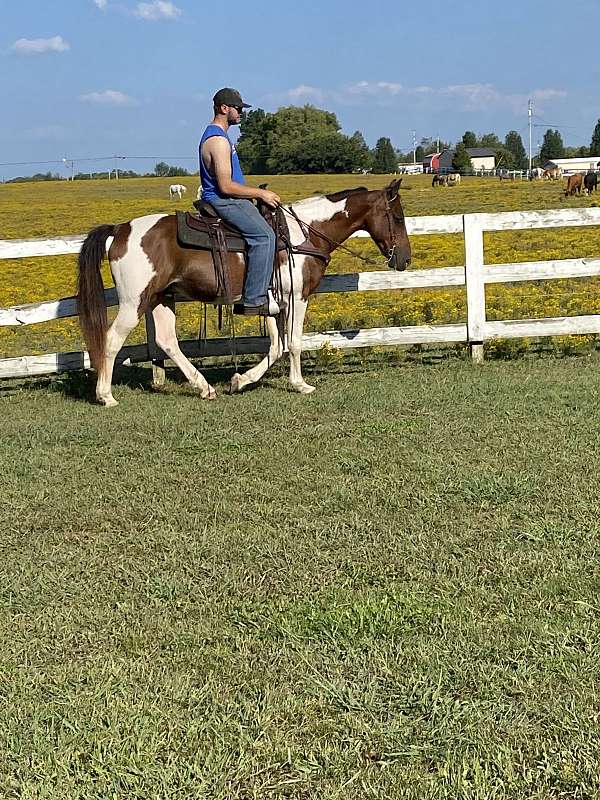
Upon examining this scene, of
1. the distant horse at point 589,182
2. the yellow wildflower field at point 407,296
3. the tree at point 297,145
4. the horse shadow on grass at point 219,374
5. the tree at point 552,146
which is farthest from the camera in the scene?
the tree at point 552,146

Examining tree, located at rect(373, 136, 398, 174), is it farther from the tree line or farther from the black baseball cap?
the black baseball cap

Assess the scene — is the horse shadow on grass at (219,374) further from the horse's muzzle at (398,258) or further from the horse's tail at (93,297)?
the horse's muzzle at (398,258)

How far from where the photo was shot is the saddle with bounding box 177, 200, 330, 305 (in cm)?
813

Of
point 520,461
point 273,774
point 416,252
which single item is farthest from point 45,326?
point 273,774

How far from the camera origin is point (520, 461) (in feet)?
18.9

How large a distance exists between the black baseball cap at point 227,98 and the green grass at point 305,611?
308cm

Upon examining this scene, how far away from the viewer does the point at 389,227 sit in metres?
9.16

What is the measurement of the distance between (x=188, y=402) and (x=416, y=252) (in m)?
13.0

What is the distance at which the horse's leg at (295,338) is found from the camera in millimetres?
8594

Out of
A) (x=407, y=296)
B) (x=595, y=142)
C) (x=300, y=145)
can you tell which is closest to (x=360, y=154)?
(x=300, y=145)

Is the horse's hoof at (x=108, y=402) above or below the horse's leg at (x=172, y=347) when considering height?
below

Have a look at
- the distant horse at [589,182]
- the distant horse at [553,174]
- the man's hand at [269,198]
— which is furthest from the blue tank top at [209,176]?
the distant horse at [553,174]

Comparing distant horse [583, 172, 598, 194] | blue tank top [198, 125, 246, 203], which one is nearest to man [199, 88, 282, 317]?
blue tank top [198, 125, 246, 203]

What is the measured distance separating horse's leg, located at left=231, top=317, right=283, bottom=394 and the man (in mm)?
511
